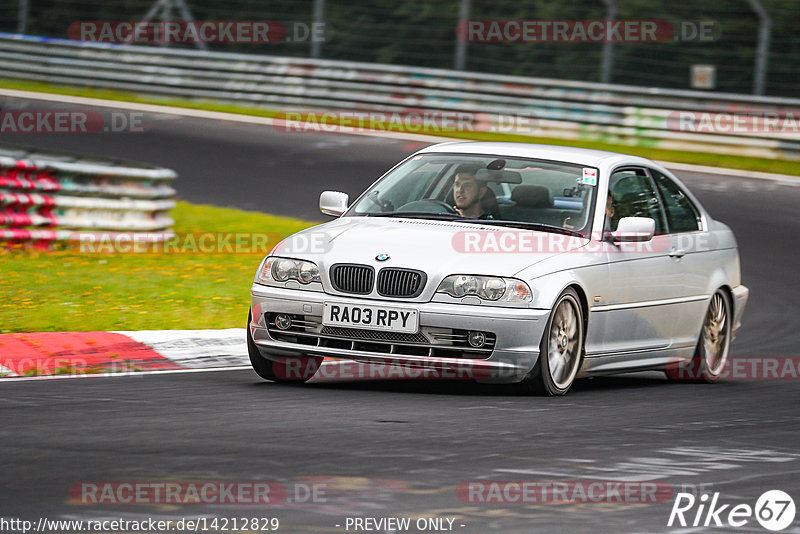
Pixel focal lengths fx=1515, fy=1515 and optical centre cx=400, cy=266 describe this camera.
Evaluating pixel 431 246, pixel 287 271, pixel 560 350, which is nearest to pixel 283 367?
pixel 287 271

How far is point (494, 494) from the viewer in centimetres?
562

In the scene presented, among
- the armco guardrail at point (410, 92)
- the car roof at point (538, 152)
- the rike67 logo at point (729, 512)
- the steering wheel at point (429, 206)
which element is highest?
the armco guardrail at point (410, 92)

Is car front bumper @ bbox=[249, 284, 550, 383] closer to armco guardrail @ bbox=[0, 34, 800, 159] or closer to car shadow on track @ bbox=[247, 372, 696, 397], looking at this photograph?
car shadow on track @ bbox=[247, 372, 696, 397]

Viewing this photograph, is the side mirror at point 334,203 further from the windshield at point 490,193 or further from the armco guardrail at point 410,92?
the armco guardrail at point 410,92

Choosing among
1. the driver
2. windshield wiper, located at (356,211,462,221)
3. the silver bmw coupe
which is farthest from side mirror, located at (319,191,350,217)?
the driver

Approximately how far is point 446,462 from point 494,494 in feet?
2.01

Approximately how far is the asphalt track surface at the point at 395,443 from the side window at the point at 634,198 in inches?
43.4

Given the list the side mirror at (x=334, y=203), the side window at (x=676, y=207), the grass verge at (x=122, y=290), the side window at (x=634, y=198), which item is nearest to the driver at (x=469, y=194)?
the side mirror at (x=334, y=203)

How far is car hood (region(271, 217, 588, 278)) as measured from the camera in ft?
27.0

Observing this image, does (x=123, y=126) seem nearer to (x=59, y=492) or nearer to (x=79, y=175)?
(x=79, y=175)

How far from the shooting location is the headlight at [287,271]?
27.6 ft

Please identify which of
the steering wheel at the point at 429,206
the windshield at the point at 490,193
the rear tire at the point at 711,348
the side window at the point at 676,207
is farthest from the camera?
the rear tire at the point at 711,348

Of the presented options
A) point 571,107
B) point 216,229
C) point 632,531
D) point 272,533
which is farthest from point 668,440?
Result: point 571,107

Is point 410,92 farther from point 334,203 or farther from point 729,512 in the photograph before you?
point 729,512
